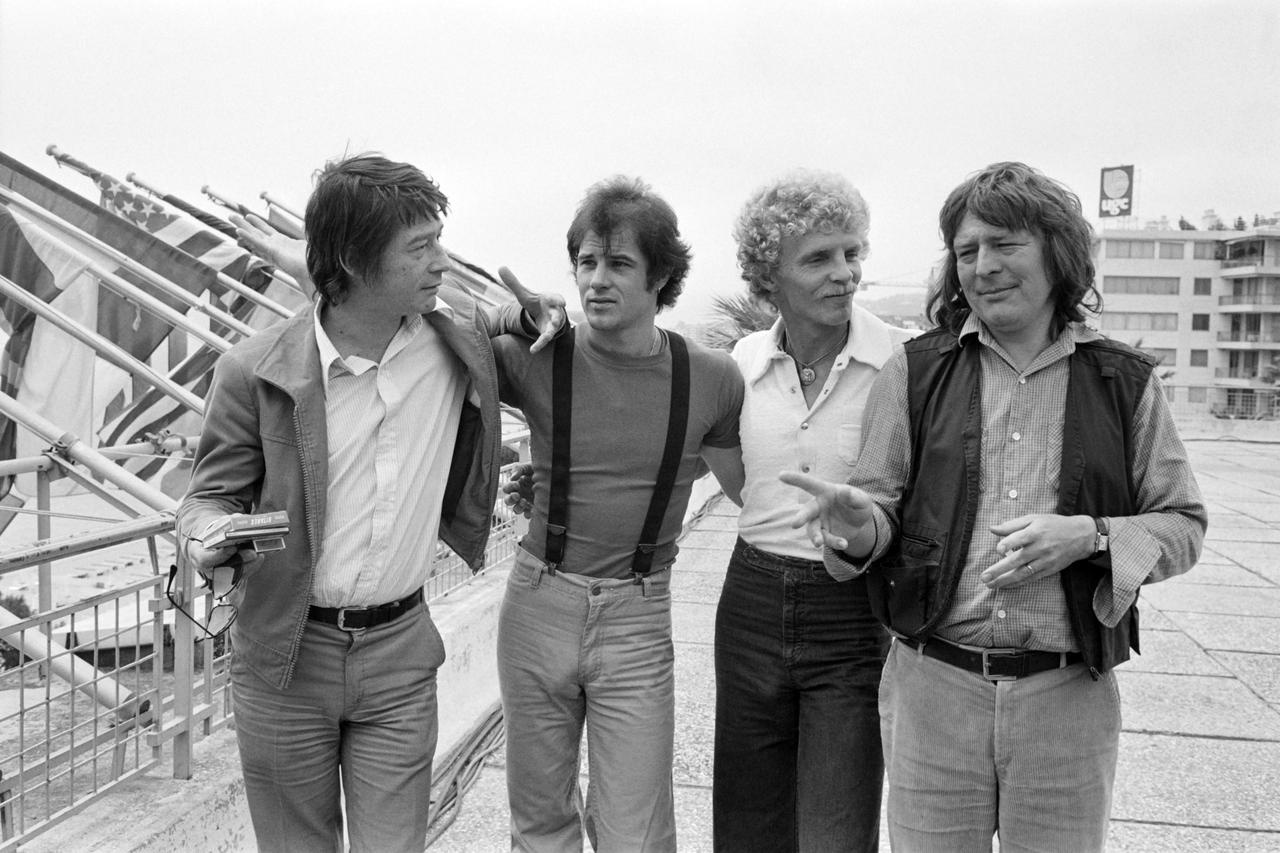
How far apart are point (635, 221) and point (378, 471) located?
3.04ft

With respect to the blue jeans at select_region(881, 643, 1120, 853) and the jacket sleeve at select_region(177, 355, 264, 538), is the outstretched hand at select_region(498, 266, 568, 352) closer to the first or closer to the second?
the jacket sleeve at select_region(177, 355, 264, 538)

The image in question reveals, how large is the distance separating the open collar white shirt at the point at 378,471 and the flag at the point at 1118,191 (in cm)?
10438

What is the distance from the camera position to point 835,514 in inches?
87.4

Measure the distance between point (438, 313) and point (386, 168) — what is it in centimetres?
38

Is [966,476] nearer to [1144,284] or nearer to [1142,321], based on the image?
[1142,321]

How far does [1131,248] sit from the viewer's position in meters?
80.6

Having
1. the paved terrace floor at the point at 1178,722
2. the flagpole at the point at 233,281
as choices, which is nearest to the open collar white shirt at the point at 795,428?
the paved terrace floor at the point at 1178,722

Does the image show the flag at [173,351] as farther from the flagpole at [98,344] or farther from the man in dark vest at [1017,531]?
the man in dark vest at [1017,531]

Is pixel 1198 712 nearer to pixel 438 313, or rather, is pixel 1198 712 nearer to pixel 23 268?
pixel 438 313

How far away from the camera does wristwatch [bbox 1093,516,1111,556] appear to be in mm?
2039

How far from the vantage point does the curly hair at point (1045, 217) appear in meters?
2.16

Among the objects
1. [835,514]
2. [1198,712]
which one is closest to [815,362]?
[835,514]

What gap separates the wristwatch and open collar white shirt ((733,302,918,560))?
2.30 feet

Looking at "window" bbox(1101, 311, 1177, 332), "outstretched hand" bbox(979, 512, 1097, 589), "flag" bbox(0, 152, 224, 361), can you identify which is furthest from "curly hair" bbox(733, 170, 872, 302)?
"window" bbox(1101, 311, 1177, 332)
